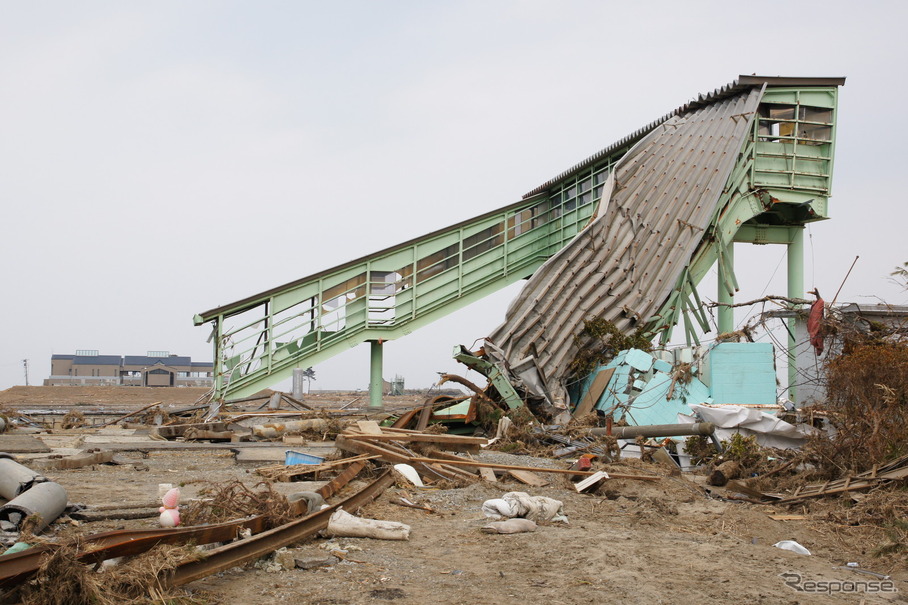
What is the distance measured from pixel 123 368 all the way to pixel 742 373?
70.8 m

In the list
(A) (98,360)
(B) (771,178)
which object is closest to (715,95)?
(B) (771,178)

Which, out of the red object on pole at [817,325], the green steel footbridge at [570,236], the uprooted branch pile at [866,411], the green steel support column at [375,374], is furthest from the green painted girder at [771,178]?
the uprooted branch pile at [866,411]

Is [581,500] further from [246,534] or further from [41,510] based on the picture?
[41,510]

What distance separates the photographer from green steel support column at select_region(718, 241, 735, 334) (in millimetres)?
22266

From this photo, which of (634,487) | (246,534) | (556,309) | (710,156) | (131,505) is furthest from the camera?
(710,156)

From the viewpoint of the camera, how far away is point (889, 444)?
29.0ft

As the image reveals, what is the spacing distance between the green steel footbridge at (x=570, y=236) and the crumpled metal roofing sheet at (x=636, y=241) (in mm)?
272

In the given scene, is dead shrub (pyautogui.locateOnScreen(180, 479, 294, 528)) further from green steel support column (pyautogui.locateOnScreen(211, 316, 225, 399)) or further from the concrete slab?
green steel support column (pyautogui.locateOnScreen(211, 316, 225, 399))

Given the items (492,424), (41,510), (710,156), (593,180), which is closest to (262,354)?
(492,424)

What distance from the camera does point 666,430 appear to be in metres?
12.7

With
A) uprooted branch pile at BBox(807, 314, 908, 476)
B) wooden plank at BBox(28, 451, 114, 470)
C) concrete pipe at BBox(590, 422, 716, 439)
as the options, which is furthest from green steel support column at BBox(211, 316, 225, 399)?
uprooted branch pile at BBox(807, 314, 908, 476)

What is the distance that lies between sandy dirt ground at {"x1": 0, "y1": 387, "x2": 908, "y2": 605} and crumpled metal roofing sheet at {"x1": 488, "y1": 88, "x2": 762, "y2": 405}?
9371 mm

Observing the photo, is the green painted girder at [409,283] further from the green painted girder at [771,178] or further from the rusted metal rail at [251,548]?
the rusted metal rail at [251,548]

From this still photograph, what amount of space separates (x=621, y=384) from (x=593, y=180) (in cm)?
826
